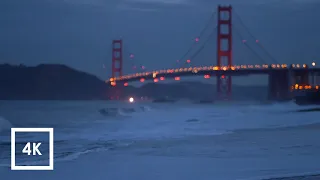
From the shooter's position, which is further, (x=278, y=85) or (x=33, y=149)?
(x=278, y=85)

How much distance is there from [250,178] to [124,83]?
35.1 metres

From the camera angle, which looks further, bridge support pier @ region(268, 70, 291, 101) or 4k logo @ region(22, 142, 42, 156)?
bridge support pier @ region(268, 70, 291, 101)

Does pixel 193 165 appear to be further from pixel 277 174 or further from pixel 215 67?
pixel 215 67

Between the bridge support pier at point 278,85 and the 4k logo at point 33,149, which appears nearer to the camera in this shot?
the 4k logo at point 33,149

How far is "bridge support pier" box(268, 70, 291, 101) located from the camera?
3591 cm

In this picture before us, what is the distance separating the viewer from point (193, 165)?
601 cm

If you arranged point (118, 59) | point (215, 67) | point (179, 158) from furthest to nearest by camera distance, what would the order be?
point (118, 59) → point (215, 67) → point (179, 158)

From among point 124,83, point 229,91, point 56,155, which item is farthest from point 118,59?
point 56,155

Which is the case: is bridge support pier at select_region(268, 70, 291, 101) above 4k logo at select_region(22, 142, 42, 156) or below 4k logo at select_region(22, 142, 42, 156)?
above

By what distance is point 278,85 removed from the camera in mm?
36094

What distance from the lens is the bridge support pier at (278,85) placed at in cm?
3591

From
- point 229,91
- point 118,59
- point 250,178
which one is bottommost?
point 250,178

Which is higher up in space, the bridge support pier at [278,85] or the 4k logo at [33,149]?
the bridge support pier at [278,85]

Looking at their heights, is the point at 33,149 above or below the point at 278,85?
below
